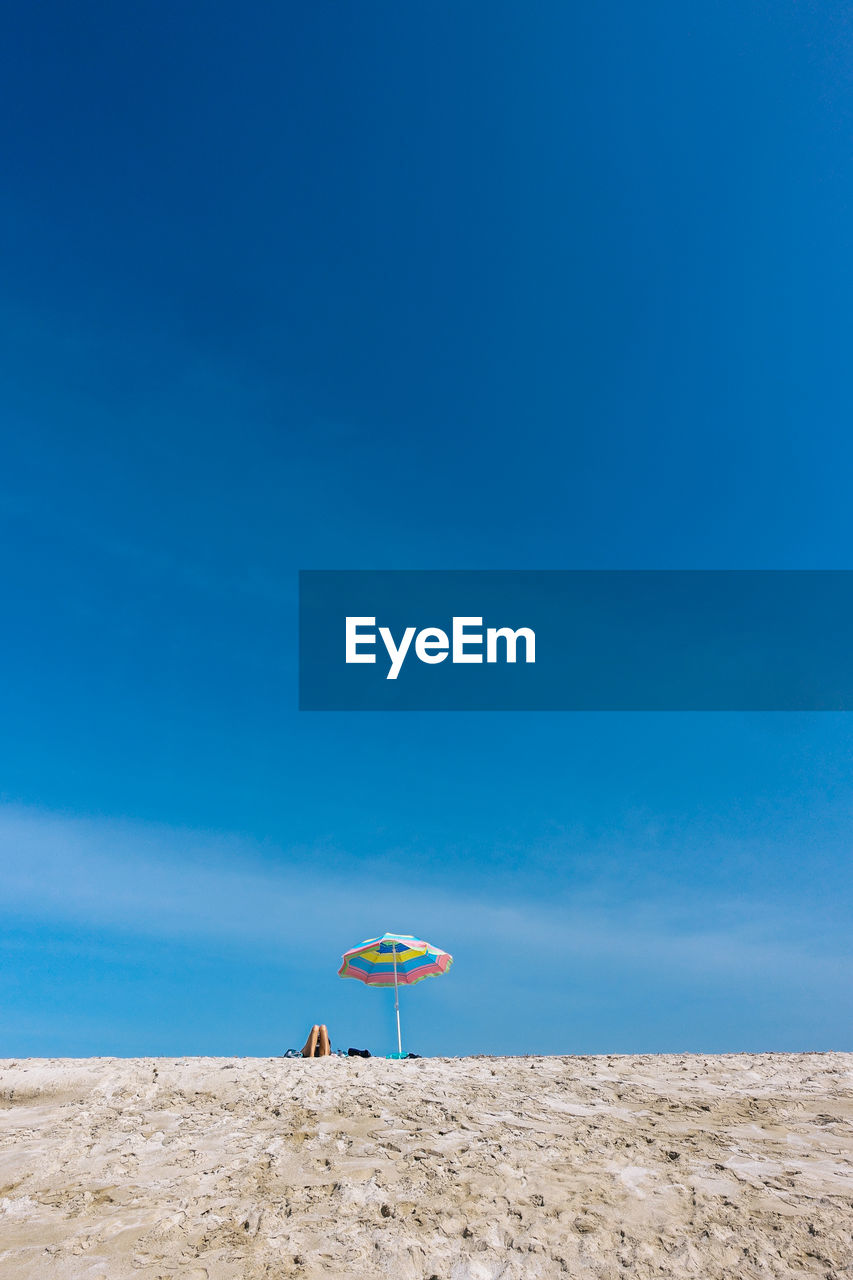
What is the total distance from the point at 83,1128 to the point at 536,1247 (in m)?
6.08

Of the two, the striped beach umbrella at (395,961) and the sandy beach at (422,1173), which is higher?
the striped beach umbrella at (395,961)

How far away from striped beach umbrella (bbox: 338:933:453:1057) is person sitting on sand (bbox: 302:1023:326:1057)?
3743 millimetres

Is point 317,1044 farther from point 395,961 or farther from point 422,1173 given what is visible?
point 422,1173

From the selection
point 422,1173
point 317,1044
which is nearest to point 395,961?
point 317,1044

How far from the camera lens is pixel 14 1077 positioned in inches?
424

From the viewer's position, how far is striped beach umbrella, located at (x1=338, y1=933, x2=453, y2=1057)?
17.7 metres

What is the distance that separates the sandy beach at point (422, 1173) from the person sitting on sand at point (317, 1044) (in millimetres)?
2834

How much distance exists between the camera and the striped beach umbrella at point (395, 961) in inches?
698

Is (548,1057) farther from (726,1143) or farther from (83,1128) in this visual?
(83,1128)

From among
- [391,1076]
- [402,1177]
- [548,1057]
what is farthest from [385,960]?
[402,1177]

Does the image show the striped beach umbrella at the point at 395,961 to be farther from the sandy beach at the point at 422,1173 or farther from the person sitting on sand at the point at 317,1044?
the sandy beach at the point at 422,1173

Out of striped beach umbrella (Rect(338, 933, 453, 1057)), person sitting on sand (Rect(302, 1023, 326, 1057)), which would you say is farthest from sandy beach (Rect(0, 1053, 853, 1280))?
striped beach umbrella (Rect(338, 933, 453, 1057))

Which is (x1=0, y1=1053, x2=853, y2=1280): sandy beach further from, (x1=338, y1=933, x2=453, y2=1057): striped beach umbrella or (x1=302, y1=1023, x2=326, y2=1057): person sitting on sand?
(x1=338, y1=933, x2=453, y2=1057): striped beach umbrella

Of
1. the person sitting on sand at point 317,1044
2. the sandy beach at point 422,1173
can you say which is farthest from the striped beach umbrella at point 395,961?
the sandy beach at point 422,1173
